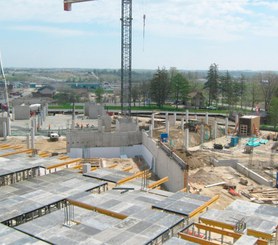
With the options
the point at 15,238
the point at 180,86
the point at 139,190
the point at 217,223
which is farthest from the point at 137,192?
the point at 180,86

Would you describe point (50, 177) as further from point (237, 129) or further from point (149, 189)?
point (237, 129)

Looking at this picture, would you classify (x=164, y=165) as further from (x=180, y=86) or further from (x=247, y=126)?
(x=180, y=86)

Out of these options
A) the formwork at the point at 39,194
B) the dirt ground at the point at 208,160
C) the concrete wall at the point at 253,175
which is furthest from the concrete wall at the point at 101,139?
the formwork at the point at 39,194

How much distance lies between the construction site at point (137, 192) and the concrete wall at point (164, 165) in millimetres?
68

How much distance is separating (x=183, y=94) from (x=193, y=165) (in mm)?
48447

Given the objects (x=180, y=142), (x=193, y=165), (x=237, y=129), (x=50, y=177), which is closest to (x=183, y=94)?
(x=237, y=129)

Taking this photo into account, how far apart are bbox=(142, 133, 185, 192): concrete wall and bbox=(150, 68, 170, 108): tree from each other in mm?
43067

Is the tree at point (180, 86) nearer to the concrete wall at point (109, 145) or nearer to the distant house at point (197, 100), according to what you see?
the distant house at point (197, 100)

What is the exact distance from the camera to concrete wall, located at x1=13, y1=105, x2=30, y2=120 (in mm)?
55062

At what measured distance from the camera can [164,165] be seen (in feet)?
90.6

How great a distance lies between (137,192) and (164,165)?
1026 cm

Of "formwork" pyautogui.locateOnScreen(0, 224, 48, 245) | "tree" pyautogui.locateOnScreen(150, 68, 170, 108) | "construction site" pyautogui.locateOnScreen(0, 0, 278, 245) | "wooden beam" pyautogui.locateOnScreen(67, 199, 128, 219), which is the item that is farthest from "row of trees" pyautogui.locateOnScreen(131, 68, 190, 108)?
"formwork" pyautogui.locateOnScreen(0, 224, 48, 245)

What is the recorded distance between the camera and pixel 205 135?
44188 mm

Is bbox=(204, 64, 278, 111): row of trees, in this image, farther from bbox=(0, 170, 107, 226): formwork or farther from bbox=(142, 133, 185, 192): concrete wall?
bbox=(0, 170, 107, 226): formwork
